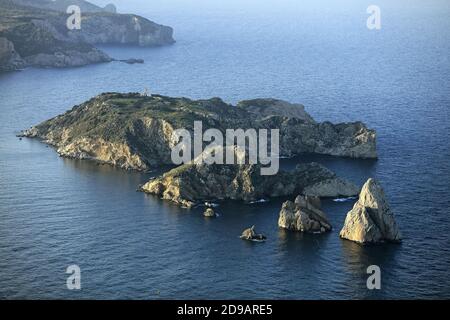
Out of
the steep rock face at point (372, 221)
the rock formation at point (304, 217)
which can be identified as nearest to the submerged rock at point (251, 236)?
the rock formation at point (304, 217)

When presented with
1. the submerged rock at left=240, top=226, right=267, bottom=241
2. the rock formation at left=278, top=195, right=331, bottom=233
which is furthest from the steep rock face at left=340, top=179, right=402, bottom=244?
the submerged rock at left=240, top=226, right=267, bottom=241

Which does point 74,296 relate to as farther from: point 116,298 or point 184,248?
point 184,248

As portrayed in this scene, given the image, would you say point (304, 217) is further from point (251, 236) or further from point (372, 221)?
point (372, 221)

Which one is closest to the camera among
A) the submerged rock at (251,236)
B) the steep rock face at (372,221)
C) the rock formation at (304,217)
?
the steep rock face at (372,221)

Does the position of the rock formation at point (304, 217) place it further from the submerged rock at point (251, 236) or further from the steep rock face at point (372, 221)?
the submerged rock at point (251, 236)

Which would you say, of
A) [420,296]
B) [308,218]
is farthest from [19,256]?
[420,296]

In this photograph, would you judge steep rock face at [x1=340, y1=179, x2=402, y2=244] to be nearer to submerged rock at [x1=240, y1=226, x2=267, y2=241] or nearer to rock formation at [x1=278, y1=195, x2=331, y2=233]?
rock formation at [x1=278, y1=195, x2=331, y2=233]

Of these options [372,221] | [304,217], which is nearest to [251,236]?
[304,217]
